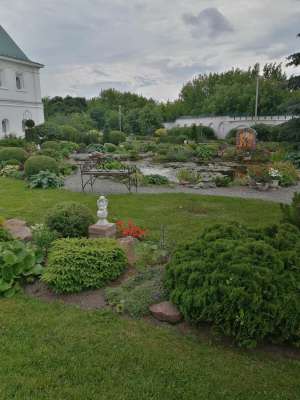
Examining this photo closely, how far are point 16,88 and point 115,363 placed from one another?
29051mm

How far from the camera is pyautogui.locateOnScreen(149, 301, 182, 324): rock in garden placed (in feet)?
11.0

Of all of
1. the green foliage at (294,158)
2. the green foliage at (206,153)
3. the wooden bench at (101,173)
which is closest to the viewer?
the wooden bench at (101,173)

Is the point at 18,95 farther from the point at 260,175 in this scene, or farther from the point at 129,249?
the point at 129,249

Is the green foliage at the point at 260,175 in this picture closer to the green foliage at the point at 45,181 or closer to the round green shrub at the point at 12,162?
the green foliage at the point at 45,181

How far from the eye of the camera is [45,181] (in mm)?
11008

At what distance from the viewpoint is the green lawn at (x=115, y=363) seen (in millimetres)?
2479

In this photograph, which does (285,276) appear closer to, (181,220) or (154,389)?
(154,389)

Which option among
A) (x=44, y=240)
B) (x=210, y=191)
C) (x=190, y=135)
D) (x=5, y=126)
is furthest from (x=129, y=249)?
(x=190, y=135)

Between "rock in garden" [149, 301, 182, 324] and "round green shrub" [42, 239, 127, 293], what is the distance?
2.75 feet

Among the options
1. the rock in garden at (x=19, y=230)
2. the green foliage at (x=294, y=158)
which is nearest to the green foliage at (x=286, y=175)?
the green foliage at (x=294, y=158)

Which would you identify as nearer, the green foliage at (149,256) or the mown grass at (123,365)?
the mown grass at (123,365)

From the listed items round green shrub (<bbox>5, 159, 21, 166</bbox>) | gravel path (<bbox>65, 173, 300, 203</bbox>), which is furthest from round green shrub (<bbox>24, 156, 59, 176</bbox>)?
round green shrub (<bbox>5, 159, 21, 166</bbox>)

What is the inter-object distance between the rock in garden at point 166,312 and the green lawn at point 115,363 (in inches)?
5.2

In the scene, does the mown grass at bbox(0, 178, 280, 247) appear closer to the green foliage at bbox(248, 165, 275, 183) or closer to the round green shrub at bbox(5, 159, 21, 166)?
the green foliage at bbox(248, 165, 275, 183)
